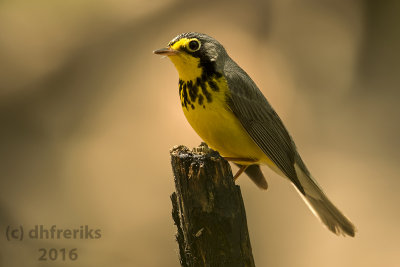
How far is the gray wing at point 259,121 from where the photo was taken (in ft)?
14.2

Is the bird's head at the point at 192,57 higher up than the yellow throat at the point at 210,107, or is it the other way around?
the bird's head at the point at 192,57

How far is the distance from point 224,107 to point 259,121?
1.37 feet

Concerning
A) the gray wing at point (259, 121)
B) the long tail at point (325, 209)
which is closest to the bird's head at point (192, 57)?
the gray wing at point (259, 121)

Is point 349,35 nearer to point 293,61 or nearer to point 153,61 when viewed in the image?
point 293,61

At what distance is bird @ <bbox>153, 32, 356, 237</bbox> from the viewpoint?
167 inches

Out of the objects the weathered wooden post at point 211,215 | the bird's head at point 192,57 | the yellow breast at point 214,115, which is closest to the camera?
the weathered wooden post at point 211,215

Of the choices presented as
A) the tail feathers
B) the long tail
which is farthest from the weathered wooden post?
the long tail

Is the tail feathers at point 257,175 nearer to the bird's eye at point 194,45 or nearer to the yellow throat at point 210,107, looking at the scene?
the yellow throat at point 210,107

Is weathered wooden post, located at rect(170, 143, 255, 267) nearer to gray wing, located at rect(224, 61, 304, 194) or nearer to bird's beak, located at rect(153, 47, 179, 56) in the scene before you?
gray wing, located at rect(224, 61, 304, 194)

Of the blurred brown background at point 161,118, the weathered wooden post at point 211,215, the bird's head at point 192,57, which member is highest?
the blurred brown background at point 161,118

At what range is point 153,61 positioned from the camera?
881cm

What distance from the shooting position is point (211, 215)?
350 cm

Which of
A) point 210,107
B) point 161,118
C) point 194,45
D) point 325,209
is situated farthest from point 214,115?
point 161,118

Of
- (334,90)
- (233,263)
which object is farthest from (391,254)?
(233,263)
